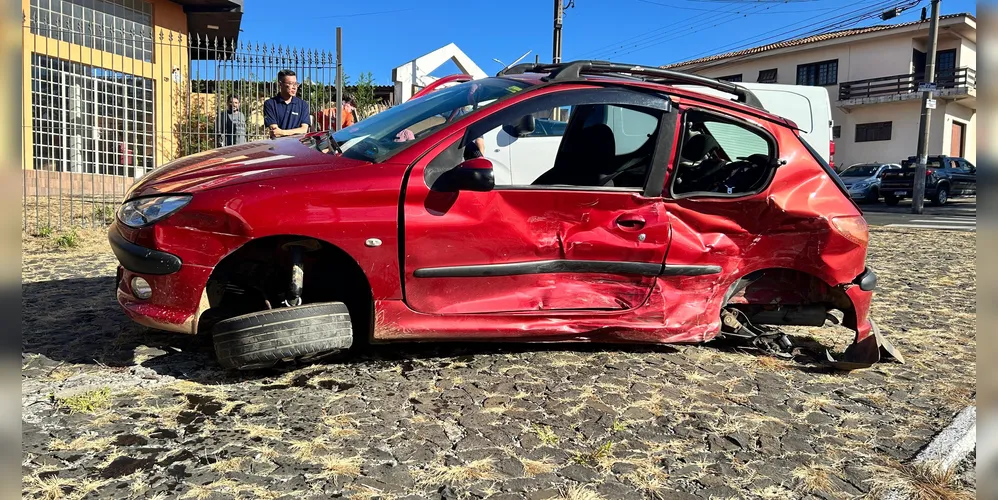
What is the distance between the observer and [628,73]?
13.5 feet

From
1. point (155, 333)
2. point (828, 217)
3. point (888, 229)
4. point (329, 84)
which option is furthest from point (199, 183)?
point (888, 229)

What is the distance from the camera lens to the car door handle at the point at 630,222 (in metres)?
3.57

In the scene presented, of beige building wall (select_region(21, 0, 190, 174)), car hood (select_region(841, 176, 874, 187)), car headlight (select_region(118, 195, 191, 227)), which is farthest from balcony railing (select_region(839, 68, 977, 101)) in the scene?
car headlight (select_region(118, 195, 191, 227))

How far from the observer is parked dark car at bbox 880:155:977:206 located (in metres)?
21.5

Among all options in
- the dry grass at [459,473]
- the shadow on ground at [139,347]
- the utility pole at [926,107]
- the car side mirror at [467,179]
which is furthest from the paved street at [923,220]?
the dry grass at [459,473]

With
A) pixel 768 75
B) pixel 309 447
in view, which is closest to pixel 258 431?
pixel 309 447

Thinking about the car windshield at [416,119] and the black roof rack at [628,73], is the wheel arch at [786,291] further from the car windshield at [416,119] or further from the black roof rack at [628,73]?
the car windshield at [416,119]

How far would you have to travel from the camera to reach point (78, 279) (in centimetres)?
546

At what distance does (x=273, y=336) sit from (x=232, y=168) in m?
0.92

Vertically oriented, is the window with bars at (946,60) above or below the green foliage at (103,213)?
above

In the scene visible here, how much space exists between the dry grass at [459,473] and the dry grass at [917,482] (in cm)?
152

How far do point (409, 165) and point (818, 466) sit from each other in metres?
2.38

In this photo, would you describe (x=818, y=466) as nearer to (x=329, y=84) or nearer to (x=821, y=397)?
(x=821, y=397)

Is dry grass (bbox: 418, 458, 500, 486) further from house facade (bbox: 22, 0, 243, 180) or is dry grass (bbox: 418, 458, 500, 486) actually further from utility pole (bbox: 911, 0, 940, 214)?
utility pole (bbox: 911, 0, 940, 214)
